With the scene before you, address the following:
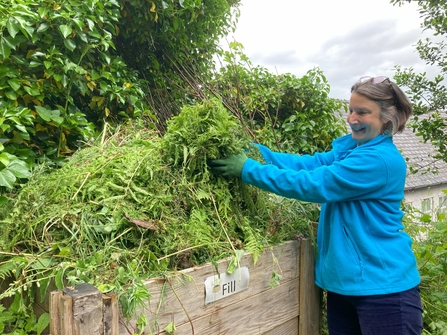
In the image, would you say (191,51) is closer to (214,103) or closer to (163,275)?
(214,103)

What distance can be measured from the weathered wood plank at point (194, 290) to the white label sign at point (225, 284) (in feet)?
0.08

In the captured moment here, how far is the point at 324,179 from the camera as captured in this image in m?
1.75

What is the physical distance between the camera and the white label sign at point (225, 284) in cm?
156

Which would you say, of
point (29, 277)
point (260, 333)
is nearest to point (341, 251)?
point (260, 333)

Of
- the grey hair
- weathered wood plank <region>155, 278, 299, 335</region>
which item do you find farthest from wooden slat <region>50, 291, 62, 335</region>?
the grey hair

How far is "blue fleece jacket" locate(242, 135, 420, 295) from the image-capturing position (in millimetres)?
1748

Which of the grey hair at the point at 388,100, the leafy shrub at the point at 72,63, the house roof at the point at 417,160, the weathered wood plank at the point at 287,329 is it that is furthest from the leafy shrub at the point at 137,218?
the house roof at the point at 417,160

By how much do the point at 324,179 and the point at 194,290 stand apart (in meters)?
0.84

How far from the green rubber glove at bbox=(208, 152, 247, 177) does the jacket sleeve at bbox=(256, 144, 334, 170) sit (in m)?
0.42

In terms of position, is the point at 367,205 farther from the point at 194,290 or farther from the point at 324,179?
the point at 194,290

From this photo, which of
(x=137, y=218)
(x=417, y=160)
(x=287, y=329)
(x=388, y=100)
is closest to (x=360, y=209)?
(x=388, y=100)

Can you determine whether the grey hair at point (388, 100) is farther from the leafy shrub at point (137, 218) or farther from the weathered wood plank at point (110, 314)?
the weathered wood plank at point (110, 314)

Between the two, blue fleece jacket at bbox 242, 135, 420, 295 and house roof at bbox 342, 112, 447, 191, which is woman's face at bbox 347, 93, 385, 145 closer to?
blue fleece jacket at bbox 242, 135, 420, 295

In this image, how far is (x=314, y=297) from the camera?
7.27ft
